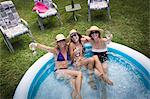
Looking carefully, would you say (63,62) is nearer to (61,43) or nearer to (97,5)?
(61,43)

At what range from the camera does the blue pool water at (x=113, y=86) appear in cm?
451

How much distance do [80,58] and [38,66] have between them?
85 centimetres

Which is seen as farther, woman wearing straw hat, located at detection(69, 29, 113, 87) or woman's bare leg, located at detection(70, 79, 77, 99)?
woman wearing straw hat, located at detection(69, 29, 113, 87)

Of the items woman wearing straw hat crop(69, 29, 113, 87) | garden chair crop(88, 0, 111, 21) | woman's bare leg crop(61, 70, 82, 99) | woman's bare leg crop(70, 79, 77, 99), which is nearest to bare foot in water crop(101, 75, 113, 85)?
woman wearing straw hat crop(69, 29, 113, 87)

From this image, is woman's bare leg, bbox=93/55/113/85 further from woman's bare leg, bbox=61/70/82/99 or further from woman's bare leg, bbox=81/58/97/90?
woman's bare leg, bbox=61/70/82/99

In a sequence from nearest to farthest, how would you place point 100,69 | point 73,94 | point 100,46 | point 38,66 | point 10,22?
1. point 73,94
2. point 100,69
3. point 100,46
4. point 38,66
5. point 10,22

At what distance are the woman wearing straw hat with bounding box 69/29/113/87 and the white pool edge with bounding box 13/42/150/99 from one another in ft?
2.24

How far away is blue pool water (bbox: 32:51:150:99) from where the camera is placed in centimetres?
451

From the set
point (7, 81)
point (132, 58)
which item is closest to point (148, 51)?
point (132, 58)

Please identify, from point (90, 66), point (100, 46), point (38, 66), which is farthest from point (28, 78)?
point (100, 46)

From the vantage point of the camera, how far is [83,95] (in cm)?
454

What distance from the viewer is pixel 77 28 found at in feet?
21.1

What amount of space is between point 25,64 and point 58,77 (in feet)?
3.40

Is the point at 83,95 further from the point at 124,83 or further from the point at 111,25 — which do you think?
the point at 111,25
